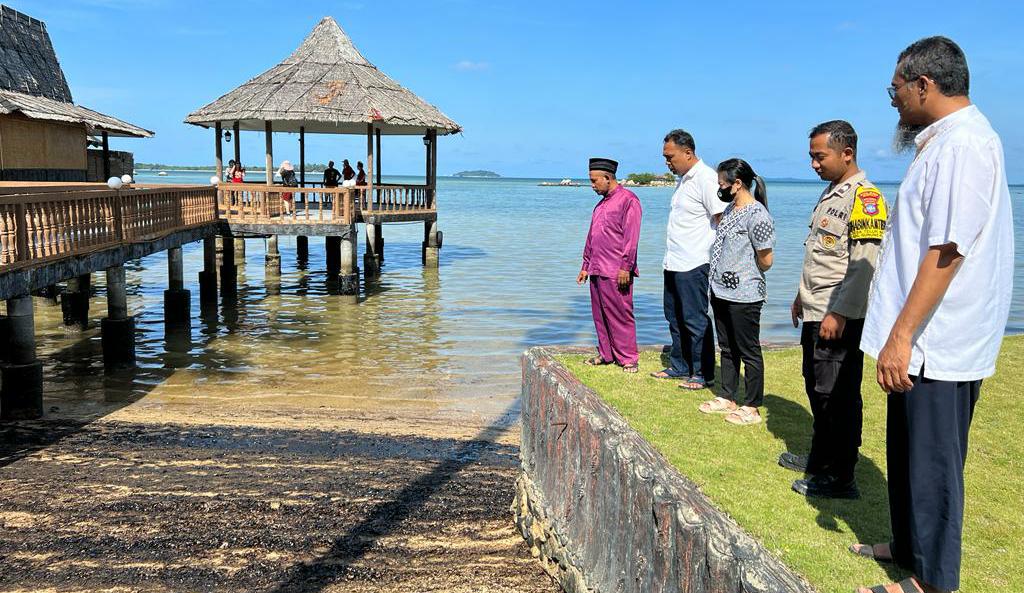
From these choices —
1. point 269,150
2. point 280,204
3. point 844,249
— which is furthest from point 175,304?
point 844,249

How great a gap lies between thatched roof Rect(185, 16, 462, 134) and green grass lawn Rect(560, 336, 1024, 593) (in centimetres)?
1463

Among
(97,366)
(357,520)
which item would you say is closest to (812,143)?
(357,520)

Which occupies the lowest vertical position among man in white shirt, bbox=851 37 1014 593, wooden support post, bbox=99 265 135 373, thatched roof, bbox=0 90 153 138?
wooden support post, bbox=99 265 135 373

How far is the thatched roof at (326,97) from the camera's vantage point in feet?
63.5

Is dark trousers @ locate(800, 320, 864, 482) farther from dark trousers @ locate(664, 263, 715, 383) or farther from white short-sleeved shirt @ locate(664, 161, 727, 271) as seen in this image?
white short-sleeved shirt @ locate(664, 161, 727, 271)

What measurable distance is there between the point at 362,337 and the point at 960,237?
12.1m

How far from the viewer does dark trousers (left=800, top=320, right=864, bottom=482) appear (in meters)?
3.96

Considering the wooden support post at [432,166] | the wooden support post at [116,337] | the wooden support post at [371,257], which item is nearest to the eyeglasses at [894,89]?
the wooden support post at [116,337]

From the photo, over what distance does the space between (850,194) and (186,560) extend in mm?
4710

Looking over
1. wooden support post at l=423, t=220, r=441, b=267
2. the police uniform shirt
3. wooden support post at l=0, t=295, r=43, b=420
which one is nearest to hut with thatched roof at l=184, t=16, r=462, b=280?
wooden support post at l=423, t=220, r=441, b=267

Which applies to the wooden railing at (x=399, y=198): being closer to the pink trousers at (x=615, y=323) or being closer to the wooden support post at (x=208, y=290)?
the wooden support post at (x=208, y=290)

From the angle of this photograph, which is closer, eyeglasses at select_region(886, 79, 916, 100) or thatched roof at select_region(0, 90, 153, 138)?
eyeglasses at select_region(886, 79, 916, 100)

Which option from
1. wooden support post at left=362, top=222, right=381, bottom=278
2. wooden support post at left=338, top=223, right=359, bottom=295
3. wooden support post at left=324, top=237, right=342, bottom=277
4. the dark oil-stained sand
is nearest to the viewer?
the dark oil-stained sand

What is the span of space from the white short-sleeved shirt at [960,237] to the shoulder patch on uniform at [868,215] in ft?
3.09
